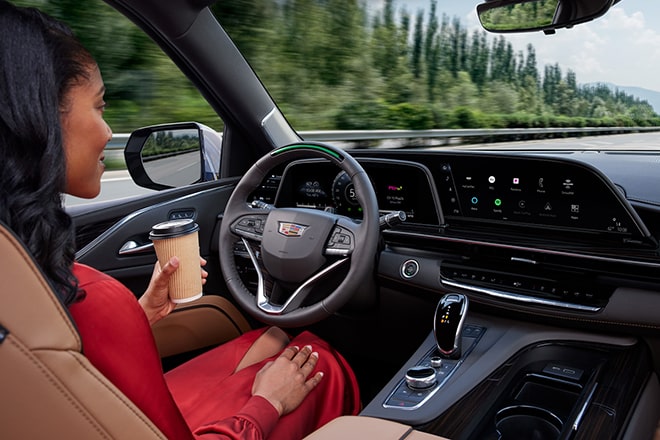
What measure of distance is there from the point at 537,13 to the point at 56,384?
71.3 inches

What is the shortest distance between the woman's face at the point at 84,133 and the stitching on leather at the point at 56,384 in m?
0.34

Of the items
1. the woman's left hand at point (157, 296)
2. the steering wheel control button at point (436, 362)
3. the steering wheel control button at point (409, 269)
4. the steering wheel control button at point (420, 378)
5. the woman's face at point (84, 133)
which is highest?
the woman's face at point (84, 133)

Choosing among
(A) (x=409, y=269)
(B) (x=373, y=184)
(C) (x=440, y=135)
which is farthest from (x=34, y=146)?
(C) (x=440, y=135)

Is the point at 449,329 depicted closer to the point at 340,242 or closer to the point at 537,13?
the point at 340,242

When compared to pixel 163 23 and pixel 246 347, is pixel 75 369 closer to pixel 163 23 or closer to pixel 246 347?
pixel 246 347

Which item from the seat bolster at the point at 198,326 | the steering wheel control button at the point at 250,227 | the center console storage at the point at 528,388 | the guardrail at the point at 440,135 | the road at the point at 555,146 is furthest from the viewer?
the guardrail at the point at 440,135

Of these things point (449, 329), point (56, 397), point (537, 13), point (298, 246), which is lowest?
point (449, 329)

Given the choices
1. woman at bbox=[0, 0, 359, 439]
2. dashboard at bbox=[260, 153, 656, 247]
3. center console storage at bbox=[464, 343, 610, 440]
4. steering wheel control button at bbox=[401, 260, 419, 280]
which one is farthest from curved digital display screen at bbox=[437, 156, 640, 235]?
woman at bbox=[0, 0, 359, 439]

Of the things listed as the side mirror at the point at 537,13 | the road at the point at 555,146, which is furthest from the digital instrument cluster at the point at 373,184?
the side mirror at the point at 537,13

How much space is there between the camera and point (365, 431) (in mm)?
1308

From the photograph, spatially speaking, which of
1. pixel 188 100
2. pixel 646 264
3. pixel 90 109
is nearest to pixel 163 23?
pixel 188 100

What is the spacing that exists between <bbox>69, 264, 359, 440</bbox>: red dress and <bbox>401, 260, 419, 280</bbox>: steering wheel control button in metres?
0.53

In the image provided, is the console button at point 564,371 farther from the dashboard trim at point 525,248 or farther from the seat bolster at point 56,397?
the seat bolster at point 56,397

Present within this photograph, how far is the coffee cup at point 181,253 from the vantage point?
1.44 metres
